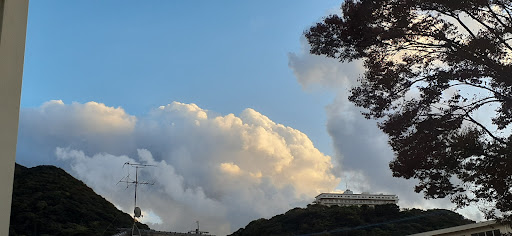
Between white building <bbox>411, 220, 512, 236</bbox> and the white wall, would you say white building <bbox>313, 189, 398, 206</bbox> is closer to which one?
white building <bbox>411, 220, 512, 236</bbox>

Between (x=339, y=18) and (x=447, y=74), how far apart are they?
2.13 meters

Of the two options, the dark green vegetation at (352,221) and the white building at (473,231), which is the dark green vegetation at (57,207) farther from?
the white building at (473,231)

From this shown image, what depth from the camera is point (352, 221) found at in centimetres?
4069

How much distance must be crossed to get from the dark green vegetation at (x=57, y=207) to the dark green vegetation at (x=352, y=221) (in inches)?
468

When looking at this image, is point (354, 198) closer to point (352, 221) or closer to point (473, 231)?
point (352, 221)

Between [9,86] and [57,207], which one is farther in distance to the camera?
[57,207]

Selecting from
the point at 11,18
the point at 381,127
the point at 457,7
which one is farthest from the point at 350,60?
the point at 11,18

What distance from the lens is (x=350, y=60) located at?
830cm

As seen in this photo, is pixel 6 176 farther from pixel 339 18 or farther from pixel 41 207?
pixel 41 207

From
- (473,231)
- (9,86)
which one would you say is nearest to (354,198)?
(473,231)

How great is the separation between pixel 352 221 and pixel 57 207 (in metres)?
24.0

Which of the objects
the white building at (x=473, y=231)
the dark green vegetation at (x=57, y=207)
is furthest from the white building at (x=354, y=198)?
the white building at (x=473, y=231)

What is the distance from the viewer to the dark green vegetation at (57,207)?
33.5 m

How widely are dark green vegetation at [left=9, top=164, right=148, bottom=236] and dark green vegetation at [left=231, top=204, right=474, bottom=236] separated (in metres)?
11.9
